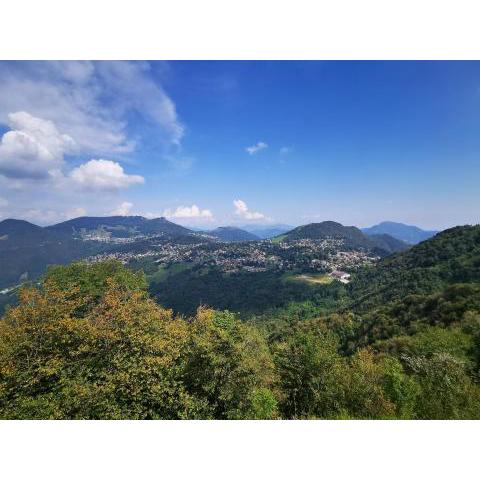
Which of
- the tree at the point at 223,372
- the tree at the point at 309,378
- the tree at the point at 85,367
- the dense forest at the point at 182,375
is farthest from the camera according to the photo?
the tree at the point at 309,378

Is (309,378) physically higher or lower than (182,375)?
lower

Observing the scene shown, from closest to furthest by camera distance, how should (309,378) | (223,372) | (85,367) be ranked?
(85,367) → (223,372) → (309,378)

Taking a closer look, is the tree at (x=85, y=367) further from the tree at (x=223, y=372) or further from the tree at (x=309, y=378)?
the tree at (x=309, y=378)

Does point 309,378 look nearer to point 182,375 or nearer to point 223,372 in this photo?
point 223,372

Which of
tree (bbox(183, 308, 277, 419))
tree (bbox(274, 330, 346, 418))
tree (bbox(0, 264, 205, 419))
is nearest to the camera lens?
tree (bbox(0, 264, 205, 419))

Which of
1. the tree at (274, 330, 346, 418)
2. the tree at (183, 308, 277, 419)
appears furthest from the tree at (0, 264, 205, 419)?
the tree at (274, 330, 346, 418)

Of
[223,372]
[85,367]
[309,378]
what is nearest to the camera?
[85,367]

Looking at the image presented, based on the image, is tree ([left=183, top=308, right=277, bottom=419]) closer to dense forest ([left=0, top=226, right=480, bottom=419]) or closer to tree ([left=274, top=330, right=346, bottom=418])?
dense forest ([left=0, top=226, right=480, bottom=419])

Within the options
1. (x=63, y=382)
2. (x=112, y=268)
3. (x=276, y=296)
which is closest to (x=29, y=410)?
(x=63, y=382)

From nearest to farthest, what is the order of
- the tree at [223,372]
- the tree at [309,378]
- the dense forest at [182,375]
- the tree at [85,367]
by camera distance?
the tree at [85,367] < the dense forest at [182,375] < the tree at [223,372] < the tree at [309,378]

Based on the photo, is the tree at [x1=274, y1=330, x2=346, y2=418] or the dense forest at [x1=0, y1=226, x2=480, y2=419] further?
the tree at [x1=274, y1=330, x2=346, y2=418]

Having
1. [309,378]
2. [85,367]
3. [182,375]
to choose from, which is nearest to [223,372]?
[182,375]

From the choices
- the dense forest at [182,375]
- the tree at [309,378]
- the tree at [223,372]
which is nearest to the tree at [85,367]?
the dense forest at [182,375]
